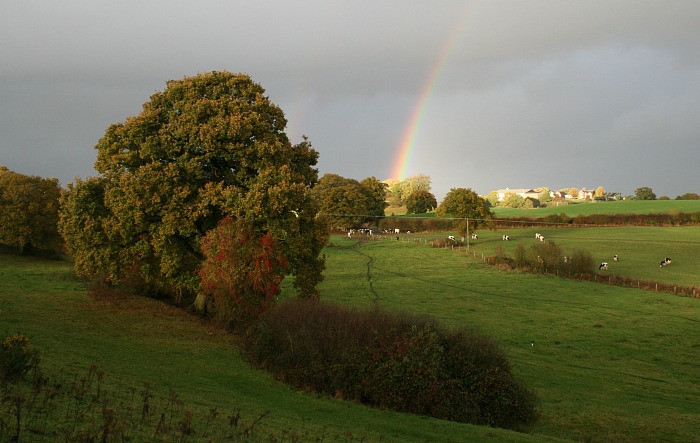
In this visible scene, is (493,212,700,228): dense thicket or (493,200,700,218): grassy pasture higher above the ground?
(493,200,700,218): grassy pasture

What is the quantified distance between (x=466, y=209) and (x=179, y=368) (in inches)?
3066

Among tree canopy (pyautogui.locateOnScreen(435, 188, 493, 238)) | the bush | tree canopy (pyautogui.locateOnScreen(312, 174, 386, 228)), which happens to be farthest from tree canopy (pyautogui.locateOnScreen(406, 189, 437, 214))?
the bush

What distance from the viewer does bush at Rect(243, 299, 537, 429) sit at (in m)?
21.9

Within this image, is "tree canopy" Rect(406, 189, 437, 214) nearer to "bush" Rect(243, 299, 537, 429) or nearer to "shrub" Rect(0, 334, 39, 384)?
"bush" Rect(243, 299, 537, 429)

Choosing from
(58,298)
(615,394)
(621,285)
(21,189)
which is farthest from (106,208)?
(621,285)

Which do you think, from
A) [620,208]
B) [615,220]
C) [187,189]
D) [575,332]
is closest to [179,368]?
[187,189]

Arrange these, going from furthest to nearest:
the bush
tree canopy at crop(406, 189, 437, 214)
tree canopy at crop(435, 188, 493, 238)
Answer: tree canopy at crop(406, 189, 437, 214) → tree canopy at crop(435, 188, 493, 238) → the bush

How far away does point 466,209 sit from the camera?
3760 inches

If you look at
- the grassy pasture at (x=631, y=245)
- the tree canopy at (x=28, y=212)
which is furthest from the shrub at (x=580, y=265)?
the tree canopy at (x=28, y=212)

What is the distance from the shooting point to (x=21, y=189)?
60.7 m

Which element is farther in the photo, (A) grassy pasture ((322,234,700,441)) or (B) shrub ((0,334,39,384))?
(A) grassy pasture ((322,234,700,441))

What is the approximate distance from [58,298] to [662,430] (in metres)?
33.8

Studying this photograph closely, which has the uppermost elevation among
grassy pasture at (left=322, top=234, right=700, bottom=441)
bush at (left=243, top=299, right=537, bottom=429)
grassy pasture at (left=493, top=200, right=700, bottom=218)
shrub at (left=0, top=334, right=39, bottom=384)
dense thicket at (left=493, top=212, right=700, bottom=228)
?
grassy pasture at (left=493, top=200, right=700, bottom=218)

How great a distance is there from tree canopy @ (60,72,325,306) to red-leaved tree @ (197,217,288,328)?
109 centimetres
